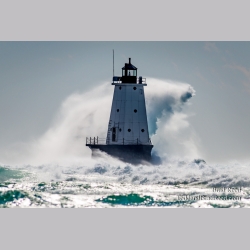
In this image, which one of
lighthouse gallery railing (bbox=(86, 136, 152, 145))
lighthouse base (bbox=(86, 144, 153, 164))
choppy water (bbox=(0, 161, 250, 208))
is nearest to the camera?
choppy water (bbox=(0, 161, 250, 208))

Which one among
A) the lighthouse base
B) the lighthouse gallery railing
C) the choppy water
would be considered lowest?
the choppy water

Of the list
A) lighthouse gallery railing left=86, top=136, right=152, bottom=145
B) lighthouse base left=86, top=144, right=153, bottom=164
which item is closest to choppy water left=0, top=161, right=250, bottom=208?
lighthouse base left=86, top=144, right=153, bottom=164

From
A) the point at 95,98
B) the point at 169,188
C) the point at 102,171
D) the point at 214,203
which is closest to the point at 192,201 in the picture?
the point at 214,203

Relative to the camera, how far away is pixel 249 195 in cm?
5222

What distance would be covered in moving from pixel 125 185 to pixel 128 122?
8.82m

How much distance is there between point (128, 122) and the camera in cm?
6488

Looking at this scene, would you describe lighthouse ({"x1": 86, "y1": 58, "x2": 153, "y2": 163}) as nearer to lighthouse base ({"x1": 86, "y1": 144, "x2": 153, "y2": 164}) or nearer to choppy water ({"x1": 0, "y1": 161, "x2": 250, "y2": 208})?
lighthouse base ({"x1": 86, "y1": 144, "x2": 153, "y2": 164})

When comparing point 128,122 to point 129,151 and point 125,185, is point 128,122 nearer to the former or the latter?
point 129,151

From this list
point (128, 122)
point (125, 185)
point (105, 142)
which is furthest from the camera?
point (105, 142)

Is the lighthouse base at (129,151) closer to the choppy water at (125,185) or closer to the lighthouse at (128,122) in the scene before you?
the lighthouse at (128,122)

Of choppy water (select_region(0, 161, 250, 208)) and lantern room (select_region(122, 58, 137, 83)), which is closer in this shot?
choppy water (select_region(0, 161, 250, 208))

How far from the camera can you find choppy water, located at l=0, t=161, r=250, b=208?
50156 mm

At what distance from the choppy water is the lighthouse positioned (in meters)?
1.29

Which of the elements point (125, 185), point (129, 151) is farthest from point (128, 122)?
point (125, 185)
